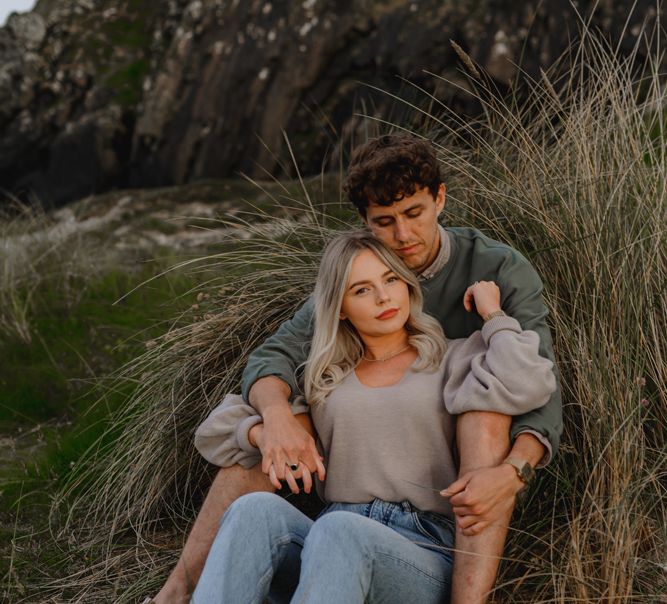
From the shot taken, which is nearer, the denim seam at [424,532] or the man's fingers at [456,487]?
the man's fingers at [456,487]

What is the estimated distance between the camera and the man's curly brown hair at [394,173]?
11.1 ft

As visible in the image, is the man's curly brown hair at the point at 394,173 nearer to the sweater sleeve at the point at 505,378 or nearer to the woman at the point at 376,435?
the woman at the point at 376,435

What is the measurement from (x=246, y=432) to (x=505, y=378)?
96 centimetres

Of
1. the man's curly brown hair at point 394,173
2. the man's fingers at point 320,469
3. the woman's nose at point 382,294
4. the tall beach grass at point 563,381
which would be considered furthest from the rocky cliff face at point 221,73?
the man's fingers at point 320,469

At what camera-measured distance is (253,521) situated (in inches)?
113

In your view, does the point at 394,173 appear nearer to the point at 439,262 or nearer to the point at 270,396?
the point at 439,262

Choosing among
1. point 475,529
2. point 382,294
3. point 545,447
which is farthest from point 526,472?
point 382,294

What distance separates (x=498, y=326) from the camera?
3061mm

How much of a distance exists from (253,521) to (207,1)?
8.61 meters

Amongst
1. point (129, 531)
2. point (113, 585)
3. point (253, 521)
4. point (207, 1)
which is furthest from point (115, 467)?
point (207, 1)

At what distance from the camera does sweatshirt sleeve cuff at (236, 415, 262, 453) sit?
3287 millimetres

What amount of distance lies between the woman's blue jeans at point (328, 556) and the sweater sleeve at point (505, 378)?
42cm

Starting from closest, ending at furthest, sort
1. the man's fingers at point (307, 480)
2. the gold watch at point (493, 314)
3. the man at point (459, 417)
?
1. the man at point (459, 417)
2. the man's fingers at point (307, 480)
3. the gold watch at point (493, 314)

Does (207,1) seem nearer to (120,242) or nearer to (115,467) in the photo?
(120,242)
